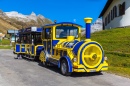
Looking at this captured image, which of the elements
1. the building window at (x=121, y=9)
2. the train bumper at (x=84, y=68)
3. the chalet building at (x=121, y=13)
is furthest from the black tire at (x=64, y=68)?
the building window at (x=121, y=9)

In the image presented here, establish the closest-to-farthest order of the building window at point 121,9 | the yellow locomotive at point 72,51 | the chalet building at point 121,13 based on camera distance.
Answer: the yellow locomotive at point 72,51
the chalet building at point 121,13
the building window at point 121,9

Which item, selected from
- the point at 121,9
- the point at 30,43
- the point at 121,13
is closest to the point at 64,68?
the point at 30,43

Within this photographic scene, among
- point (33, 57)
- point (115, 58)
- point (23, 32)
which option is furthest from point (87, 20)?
point (23, 32)

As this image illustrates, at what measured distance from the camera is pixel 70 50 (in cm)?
1276

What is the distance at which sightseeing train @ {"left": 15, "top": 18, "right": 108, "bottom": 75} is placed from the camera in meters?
12.3

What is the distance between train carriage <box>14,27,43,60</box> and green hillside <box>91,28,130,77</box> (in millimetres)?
5078

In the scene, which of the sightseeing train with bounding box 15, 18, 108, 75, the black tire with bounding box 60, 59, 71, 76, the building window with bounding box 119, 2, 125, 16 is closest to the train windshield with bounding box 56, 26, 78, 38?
the sightseeing train with bounding box 15, 18, 108, 75

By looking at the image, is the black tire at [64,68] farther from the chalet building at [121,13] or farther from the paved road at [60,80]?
the chalet building at [121,13]

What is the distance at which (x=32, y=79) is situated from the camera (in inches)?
456

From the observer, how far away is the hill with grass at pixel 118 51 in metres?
14.8

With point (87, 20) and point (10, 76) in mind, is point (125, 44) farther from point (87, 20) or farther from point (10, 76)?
point (10, 76)

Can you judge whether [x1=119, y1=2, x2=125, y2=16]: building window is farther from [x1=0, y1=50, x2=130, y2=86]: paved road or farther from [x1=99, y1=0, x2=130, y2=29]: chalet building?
[x1=0, y1=50, x2=130, y2=86]: paved road

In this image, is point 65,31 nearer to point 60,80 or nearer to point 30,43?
point 60,80

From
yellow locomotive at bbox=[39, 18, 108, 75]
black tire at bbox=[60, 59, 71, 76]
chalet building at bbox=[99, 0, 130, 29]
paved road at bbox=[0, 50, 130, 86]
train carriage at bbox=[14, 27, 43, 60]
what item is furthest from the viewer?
chalet building at bbox=[99, 0, 130, 29]
